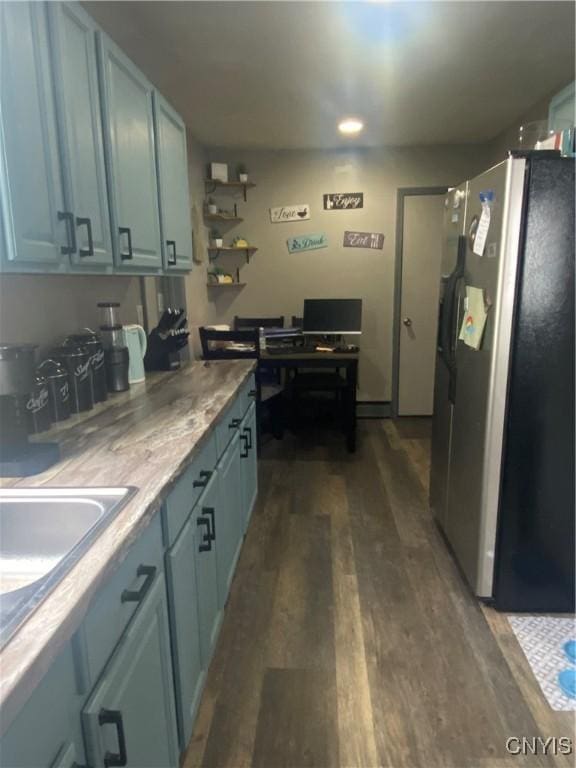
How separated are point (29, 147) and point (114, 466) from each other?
83 cm

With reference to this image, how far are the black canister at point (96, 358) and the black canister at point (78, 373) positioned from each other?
36 mm

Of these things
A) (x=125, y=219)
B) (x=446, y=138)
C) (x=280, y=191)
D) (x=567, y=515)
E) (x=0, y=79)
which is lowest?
(x=567, y=515)

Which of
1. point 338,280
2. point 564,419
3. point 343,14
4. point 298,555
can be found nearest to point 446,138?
point 338,280

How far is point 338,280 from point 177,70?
91.5 inches

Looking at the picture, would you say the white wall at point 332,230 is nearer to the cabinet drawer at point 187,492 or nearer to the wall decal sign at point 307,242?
the wall decal sign at point 307,242

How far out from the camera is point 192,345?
3789 mm

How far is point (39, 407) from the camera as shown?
1.44 m

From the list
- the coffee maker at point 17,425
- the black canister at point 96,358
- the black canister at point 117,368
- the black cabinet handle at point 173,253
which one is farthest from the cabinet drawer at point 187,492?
the black cabinet handle at point 173,253

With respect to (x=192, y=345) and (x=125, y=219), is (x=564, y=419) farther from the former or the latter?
(x=192, y=345)

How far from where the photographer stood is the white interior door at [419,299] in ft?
14.2

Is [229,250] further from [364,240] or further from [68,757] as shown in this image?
[68,757]

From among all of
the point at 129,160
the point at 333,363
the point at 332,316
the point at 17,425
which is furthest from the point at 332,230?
the point at 17,425

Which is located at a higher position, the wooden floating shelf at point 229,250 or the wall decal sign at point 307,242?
the wall decal sign at point 307,242

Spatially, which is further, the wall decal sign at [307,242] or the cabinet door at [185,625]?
the wall decal sign at [307,242]
